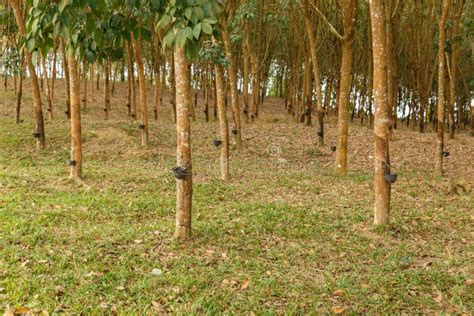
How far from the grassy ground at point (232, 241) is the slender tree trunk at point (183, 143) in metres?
0.34

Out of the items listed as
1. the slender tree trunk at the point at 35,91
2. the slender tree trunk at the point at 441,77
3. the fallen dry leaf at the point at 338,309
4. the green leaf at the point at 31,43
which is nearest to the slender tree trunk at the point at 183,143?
the fallen dry leaf at the point at 338,309

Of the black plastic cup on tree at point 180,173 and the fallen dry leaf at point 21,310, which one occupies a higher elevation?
the black plastic cup on tree at point 180,173

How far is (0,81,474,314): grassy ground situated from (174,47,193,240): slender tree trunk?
339mm

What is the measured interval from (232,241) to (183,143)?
156cm

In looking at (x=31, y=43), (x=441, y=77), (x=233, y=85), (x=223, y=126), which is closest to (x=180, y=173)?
(x=31, y=43)

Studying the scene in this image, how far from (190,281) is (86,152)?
9.19 metres

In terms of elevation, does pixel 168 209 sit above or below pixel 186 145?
below

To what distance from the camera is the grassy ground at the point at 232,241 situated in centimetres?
419

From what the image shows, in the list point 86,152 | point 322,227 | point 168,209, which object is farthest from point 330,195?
point 86,152

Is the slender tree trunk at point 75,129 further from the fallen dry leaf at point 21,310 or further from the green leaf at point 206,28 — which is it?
the green leaf at point 206,28

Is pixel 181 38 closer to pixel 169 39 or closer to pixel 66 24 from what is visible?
pixel 169 39

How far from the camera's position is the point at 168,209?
7332 millimetres

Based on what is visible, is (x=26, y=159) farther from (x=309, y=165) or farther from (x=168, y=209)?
(x=309, y=165)

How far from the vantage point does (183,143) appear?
5.44m
